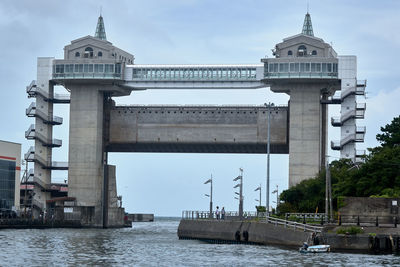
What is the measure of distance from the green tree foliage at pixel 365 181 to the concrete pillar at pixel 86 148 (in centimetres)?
4036

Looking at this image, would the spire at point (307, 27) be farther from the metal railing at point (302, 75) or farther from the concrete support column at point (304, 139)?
the concrete support column at point (304, 139)

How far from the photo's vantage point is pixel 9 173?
152m

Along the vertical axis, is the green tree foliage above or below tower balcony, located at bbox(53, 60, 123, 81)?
below

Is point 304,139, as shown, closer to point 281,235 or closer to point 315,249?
point 281,235

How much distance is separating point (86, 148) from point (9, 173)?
13.7m

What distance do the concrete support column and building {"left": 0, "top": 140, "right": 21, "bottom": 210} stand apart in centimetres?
4708

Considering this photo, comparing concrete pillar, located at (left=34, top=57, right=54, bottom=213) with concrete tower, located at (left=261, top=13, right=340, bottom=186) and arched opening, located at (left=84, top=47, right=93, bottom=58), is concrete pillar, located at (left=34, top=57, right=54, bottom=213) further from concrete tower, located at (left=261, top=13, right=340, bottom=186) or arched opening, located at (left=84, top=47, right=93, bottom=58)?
concrete tower, located at (left=261, top=13, right=340, bottom=186)

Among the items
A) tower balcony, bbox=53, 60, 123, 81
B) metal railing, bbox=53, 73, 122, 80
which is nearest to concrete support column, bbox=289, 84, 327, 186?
metal railing, bbox=53, 73, 122, 80

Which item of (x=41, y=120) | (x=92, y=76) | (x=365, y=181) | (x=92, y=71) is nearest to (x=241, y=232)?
(x=365, y=181)

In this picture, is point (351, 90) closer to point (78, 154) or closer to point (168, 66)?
point (168, 66)

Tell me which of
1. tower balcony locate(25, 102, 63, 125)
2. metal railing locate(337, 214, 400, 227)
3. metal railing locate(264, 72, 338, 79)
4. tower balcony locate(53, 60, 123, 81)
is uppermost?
tower balcony locate(53, 60, 123, 81)

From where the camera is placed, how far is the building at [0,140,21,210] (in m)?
150

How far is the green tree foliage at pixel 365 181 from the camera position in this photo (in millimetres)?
97375

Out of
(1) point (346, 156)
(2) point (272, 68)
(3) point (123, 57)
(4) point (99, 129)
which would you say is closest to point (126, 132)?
(4) point (99, 129)
